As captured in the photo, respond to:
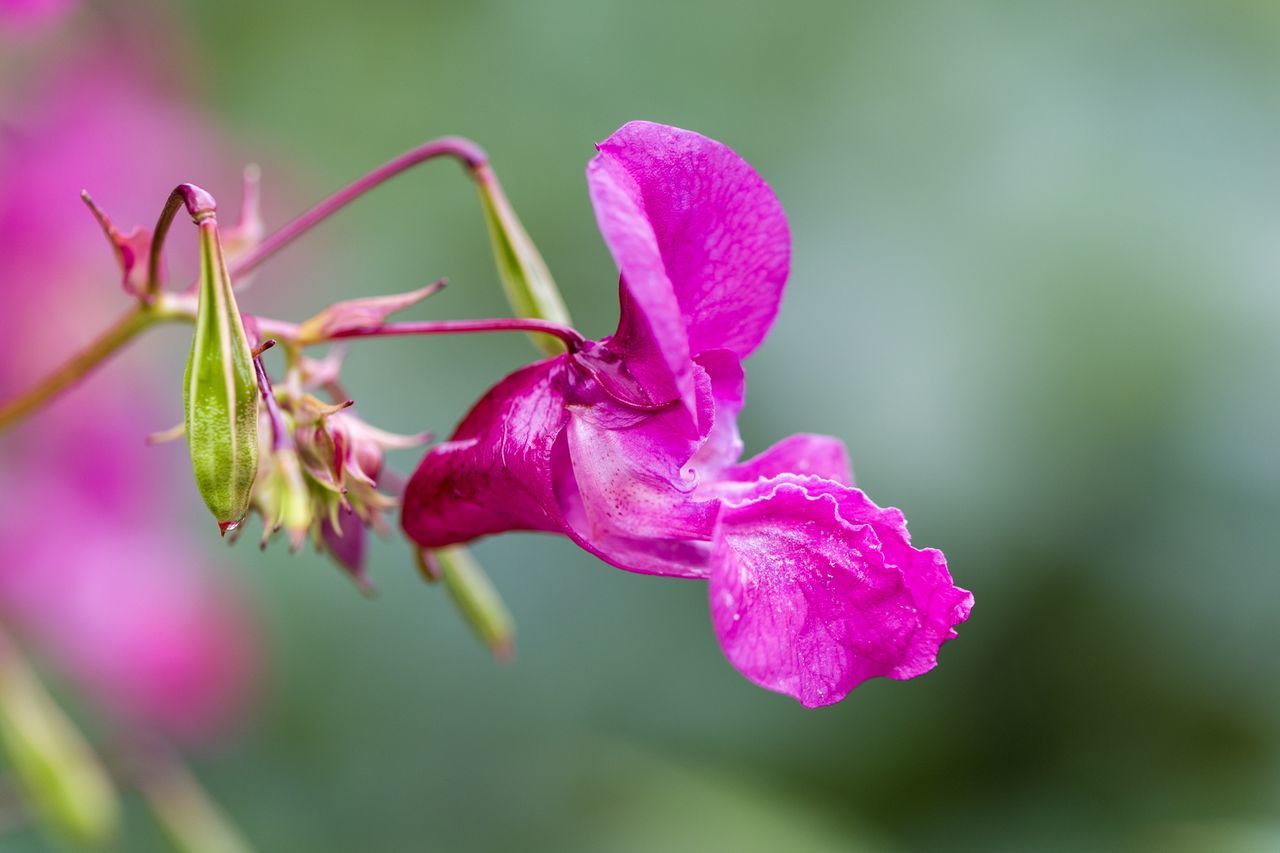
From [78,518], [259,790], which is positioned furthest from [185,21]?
[259,790]

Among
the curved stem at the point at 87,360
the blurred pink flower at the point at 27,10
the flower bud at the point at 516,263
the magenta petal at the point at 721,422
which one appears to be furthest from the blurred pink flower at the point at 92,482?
the magenta petal at the point at 721,422

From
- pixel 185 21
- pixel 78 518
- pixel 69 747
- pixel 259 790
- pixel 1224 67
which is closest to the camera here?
pixel 69 747

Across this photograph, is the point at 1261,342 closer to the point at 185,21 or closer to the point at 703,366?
the point at 703,366

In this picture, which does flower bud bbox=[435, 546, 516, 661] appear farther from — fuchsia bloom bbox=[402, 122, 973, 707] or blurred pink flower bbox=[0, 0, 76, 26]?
blurred pink flower bbox=[0, 0, 76, 26]

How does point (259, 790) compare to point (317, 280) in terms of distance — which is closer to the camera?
point (259, 790)

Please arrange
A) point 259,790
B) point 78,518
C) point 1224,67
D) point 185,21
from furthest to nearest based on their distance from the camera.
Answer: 1. point 1224,67
2. point 185,21
3. point 259,790
4. point 78,518

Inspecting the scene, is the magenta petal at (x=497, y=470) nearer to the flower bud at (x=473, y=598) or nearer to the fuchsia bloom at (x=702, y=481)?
the fuchsia bloom at (x=702, y=481)

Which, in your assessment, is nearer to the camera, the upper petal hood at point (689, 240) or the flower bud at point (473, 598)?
the upper petal hood at point (689, 240)

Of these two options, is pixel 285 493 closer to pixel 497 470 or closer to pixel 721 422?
pixel 497 470
